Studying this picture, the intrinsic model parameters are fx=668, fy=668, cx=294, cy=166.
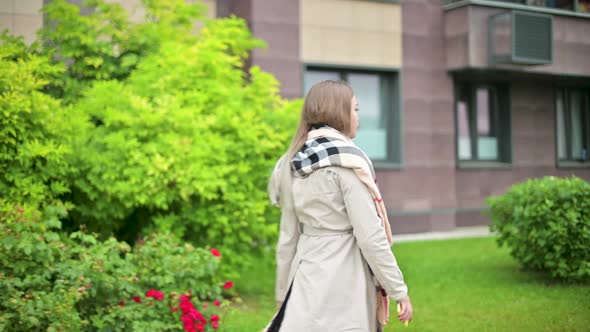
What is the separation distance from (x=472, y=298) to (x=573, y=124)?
43.3 feet

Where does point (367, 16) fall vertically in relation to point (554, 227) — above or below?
above

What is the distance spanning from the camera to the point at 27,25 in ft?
38.8

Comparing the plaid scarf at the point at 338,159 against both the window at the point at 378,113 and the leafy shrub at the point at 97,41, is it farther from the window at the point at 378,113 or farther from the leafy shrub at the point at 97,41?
the window at the point at 378,113

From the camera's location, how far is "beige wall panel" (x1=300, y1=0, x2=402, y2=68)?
14203 millimetres

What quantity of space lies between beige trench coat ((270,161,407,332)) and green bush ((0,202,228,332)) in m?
2.05

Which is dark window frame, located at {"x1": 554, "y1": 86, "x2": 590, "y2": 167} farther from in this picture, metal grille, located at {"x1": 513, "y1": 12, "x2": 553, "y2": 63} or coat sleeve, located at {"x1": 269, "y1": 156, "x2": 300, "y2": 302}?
coat sleeve, located at {"x1": 269, "y1": 156, "x2": 300, "y2": 302}

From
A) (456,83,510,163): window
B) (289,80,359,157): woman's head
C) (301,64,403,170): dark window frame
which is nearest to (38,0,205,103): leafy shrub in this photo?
(289,80,359,157): woman's head

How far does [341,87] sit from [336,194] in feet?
1.74

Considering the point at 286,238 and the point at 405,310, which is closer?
the point at 405,310

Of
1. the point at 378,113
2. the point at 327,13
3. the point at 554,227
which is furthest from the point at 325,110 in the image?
the point at 378,113

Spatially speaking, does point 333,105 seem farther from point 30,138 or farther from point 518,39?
point 518,39

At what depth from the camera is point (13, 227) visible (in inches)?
202

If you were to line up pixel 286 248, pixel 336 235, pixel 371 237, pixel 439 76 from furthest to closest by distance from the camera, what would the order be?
1. pixel 439 76
2. pixel 286 248
3. pixel 336 235
4. pixel 371 237

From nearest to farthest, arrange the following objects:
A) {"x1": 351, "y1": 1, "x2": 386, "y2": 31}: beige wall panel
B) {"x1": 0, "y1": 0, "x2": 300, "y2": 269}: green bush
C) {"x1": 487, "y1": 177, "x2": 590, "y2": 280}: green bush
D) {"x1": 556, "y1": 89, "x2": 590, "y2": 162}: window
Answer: {"x1": 0, "y1": 0, "x2": 300, "y2": 269}: green bush
{"x1": 487, "y1": 177, "x2": 590, "y2": 280}: green bush
{"x1": 351, "y1": 1, "x2": 386, "y2": 31}: beige wall panel
{"x1": 556, "y1": 89, "x2": 590, "y2": 162}: window
